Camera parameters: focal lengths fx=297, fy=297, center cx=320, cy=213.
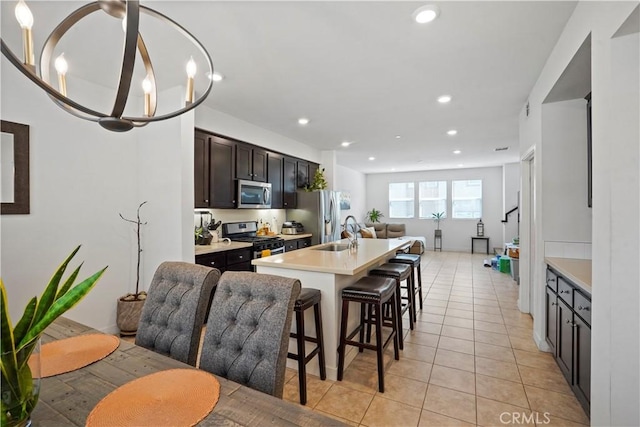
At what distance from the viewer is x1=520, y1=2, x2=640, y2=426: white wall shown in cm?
137

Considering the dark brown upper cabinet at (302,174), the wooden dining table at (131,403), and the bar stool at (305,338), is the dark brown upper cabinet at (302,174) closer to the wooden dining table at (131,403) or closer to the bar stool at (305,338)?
the bar stool at (305,338)

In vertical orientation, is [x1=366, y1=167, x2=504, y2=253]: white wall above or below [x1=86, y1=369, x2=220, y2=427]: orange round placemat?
above

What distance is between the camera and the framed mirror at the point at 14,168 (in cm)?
241

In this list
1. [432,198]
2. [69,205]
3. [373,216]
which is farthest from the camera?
[373,216]

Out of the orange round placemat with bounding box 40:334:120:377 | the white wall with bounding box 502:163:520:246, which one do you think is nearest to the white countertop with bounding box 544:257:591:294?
the orange round placemat with bounding box 40:334:120:377

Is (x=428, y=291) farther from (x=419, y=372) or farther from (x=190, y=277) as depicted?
(x=190, y=277)

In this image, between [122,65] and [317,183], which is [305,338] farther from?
[317,183]

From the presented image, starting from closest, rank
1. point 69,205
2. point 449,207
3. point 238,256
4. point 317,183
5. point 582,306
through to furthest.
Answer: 1. point 582,306
2. point 69,205
3. point 238,256
4. point 317,183
5. point 449,207

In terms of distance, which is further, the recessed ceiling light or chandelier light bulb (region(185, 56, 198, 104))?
the recessed ceiling light

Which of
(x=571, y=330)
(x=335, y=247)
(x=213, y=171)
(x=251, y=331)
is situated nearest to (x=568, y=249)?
(x=571, y=330)

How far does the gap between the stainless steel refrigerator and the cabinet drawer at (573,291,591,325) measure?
3.95 m

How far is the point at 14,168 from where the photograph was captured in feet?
8.11

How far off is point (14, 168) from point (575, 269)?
4.50 m

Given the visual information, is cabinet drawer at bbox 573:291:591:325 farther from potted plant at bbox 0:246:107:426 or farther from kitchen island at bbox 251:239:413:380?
potted plant at bbox 0:246:107:426
